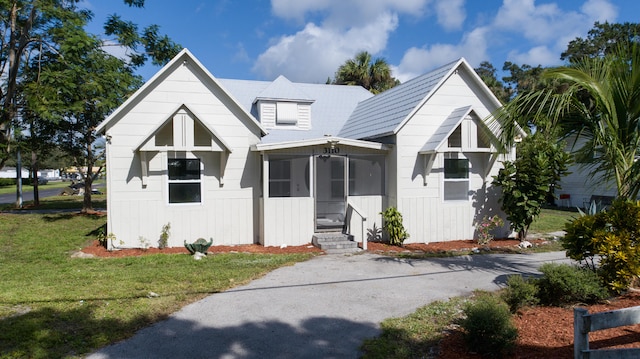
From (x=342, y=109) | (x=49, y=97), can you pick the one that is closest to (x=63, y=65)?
(x=49, y=97)

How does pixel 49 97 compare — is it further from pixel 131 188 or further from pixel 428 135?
pixel 428 135

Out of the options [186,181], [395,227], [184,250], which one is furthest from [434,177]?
[184,250]

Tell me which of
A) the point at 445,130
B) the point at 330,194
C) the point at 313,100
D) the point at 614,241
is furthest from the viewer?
the point at 313,100

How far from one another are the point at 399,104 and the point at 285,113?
5.10 m

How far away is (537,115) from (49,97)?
1410 cm

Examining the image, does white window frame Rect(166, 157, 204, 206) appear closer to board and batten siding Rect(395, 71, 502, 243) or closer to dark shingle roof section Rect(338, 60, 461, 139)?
dark shingle roof section Rect(338, 60, 461, 139)

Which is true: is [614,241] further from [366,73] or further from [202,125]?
[366,73]

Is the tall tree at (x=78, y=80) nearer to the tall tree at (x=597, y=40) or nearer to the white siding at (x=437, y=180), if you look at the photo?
the white siding at (x=437, y=180)

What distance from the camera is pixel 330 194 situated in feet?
46.3

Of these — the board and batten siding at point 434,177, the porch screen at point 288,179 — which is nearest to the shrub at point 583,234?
the board and batten siding at point 434,177

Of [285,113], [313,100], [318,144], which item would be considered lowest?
[318,144]

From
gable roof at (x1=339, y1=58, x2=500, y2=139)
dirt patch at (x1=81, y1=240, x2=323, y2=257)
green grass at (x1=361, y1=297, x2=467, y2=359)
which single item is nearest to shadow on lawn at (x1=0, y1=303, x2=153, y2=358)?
green grass at (x1=361, y1=297, x2=467, y2=359)

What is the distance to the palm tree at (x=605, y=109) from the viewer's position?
6.39 meters

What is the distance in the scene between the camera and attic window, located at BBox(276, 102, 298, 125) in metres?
16.9
